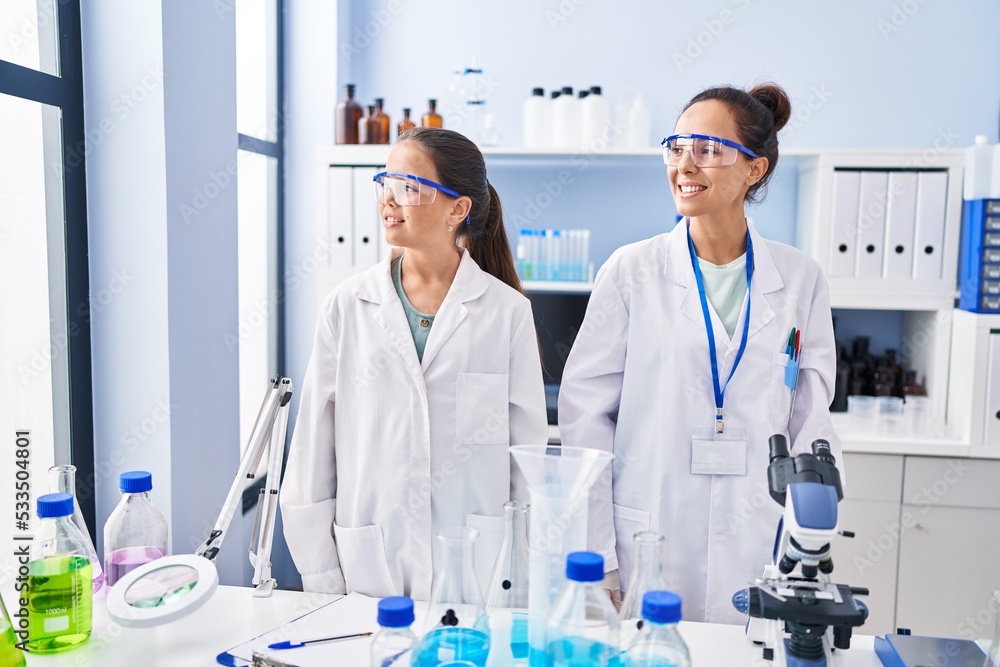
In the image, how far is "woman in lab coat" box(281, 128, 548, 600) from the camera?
5.60 feet

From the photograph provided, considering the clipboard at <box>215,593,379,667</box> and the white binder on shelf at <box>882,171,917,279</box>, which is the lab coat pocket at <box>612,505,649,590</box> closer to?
the clipboard at <box>215,593,379,667</box>

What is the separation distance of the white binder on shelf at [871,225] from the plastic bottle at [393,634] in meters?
2.59

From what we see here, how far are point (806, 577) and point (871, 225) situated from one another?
7.47ft

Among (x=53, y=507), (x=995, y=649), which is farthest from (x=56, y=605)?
(x=995, y=649)

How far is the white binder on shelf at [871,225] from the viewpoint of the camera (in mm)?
3037

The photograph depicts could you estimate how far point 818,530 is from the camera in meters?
1.05

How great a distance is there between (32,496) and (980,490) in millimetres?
3068

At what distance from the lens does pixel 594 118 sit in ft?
10.6

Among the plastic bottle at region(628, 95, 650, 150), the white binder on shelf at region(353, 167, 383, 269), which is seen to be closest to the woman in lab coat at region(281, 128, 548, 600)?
the white binder on shelf at region(353, 167, 383, 269)

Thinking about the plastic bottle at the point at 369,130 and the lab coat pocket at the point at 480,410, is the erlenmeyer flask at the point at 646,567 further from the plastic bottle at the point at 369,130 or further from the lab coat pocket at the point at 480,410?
the plastic bottle at the point at 369,130

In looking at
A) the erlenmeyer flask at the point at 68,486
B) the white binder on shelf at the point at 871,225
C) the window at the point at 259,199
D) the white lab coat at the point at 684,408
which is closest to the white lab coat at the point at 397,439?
the white lab coat at the point at 684,408

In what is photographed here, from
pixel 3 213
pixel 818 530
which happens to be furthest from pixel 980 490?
pixel 3 213

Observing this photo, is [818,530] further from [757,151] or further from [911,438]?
[911,438]

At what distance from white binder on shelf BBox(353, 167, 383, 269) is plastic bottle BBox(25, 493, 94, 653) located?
1958 millimetres
